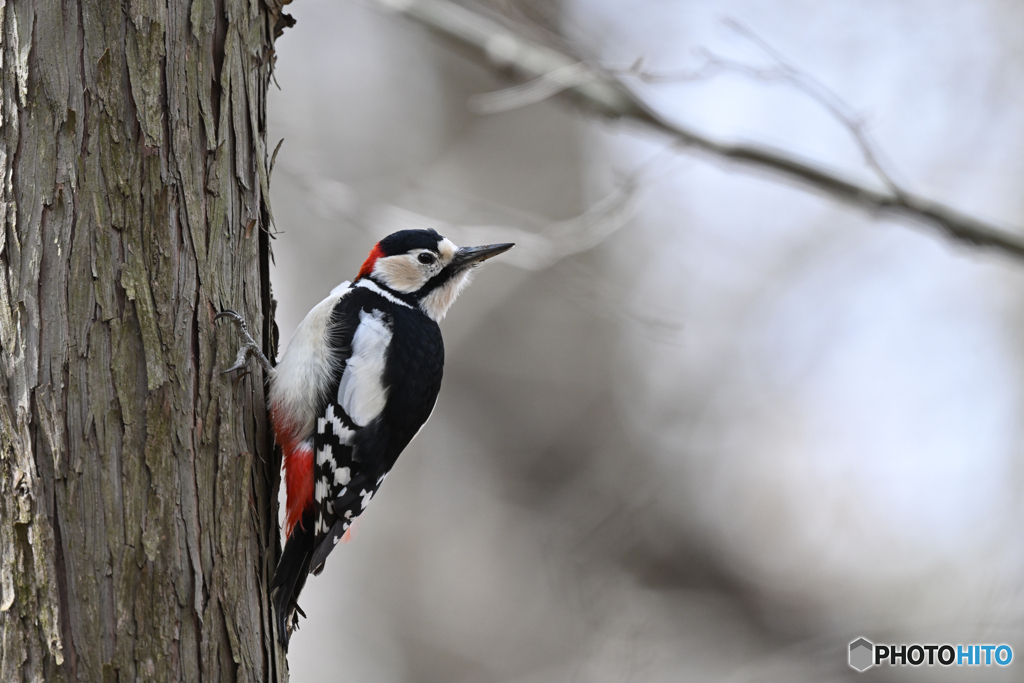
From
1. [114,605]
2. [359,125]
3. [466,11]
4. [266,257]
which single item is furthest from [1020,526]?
[359,125]

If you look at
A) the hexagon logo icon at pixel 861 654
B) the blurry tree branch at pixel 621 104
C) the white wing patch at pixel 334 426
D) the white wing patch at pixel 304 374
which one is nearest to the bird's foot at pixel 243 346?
the white wing patch at pixel 304 374

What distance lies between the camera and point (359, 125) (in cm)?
720

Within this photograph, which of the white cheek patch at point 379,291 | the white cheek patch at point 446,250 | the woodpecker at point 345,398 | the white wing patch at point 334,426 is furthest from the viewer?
the white cheek patch at point 446,250

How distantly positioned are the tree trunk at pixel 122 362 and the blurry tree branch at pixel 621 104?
1.58m

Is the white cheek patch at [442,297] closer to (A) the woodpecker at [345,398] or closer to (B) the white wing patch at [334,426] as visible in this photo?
(A) the woodpecker at [345,398]

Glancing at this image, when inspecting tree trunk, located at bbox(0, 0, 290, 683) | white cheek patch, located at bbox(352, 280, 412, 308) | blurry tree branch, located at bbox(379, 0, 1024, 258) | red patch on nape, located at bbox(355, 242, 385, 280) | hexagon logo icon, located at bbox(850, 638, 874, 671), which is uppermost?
blurry tree branch, located at bbox(379, 0, 1024, 258)

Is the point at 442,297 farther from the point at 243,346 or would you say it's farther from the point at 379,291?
the point at 243,346

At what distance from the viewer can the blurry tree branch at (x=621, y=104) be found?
3.09 metres

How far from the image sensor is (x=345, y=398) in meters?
2.53

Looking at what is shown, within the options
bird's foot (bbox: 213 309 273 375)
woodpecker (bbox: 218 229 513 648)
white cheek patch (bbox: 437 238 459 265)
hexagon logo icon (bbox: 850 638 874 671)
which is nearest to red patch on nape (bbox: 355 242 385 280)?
woodpecker (bbox: 218 229 513 648)

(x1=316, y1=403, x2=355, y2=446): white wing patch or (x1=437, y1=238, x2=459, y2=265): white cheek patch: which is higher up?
(x1=437, y1=238, x2=459, y2=265): white cheek patch

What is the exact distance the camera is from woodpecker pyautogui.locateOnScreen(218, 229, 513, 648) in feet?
7.56

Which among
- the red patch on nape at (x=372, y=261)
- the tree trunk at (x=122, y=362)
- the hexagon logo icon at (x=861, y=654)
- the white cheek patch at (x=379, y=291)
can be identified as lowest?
the hexagon logo icon at (x=861, y=654)

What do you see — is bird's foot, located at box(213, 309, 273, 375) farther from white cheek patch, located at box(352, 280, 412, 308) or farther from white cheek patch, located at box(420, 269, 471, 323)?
white cheek patch, located at box(420, 269, 471, 323)
